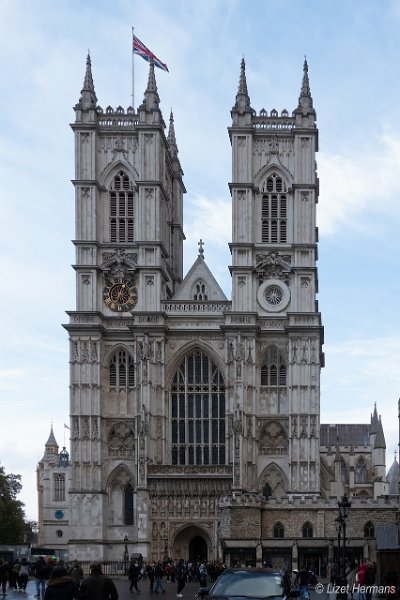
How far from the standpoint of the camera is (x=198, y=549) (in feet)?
259

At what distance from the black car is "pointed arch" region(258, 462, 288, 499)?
55.3 metres

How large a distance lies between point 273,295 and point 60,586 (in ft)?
209

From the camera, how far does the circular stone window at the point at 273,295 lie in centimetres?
7963

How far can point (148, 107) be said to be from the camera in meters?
81.8

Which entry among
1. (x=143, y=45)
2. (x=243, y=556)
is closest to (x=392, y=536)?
(x=243, y=556)

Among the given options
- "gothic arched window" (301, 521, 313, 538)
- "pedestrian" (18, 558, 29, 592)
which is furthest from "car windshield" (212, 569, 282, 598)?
"gothic arched window" (301, 521, 313, 538)

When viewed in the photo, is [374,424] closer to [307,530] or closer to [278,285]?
[278,285]

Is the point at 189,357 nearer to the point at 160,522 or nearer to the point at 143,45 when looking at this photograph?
the point at 160,522

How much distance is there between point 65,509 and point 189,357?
71.1 meters

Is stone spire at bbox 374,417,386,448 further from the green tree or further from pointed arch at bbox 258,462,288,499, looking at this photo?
pointed arch at bbox 258,462,288,499

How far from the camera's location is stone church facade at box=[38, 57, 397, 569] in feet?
250

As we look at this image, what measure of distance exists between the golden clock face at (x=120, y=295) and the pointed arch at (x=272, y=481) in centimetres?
1420

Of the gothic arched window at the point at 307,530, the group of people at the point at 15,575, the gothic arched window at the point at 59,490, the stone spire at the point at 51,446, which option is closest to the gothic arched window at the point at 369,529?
the gothic arched window at the point at 307,530

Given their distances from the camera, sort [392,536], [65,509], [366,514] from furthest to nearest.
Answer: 1. [65,509]
2. [366,514]
3. [392,536]
